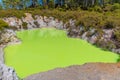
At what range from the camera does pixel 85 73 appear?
72.9 feet

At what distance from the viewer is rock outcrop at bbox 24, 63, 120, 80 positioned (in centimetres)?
2142

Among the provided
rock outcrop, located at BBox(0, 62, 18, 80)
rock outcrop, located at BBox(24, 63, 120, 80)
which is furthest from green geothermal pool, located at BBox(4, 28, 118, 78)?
rock outcrop, located at BBox(0, 62, 18, 80)

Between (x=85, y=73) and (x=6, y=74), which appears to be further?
(x=85, y=73)

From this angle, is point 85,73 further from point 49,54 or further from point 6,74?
point 49,54

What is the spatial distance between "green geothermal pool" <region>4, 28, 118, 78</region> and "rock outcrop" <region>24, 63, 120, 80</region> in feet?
9.99

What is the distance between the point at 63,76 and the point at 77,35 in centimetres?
2021

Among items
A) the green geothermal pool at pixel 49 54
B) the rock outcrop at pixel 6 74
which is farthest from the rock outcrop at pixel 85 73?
the rock outcrop at pixel 6 74

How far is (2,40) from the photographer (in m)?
35.9

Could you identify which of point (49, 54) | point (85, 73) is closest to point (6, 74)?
point (85, 73)

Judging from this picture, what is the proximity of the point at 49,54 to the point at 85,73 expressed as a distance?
9889 millimetres

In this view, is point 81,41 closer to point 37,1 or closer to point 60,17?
point 60,17

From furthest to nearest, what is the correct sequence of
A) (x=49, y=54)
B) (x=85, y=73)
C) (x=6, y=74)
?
(x=49, y=54)
(x=85, y=73)
(x=6, y=74)

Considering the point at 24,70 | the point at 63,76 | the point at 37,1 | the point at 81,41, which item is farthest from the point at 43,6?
the point at 63,76

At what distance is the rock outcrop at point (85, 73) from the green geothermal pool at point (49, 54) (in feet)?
9.99
